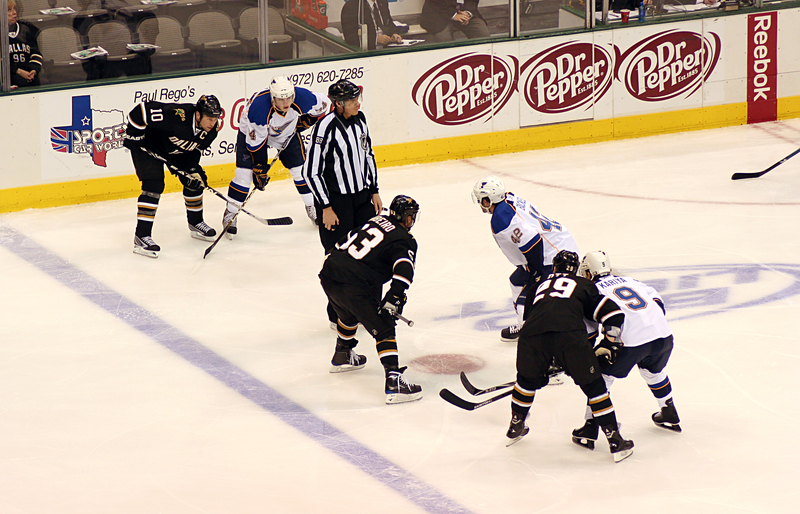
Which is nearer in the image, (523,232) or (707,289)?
(523,232)

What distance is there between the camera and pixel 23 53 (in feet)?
25.1

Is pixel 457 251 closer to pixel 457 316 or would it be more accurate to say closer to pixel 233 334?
pixel 457 316

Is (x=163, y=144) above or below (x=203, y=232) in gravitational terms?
above

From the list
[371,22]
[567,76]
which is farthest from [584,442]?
[567,76]

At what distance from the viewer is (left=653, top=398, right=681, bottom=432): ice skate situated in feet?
14.3

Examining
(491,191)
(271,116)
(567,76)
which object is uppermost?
(567,76)

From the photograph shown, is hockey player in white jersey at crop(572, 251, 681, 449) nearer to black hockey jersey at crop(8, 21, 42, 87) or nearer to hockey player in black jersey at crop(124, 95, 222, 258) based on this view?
hockey player in black jersey at crop(124, 95, 222, 258)

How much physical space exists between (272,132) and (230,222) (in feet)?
2.22

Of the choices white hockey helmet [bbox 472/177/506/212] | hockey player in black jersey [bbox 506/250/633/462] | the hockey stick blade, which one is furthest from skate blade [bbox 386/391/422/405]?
white hockey helmet [bbox 472/177/506/212]

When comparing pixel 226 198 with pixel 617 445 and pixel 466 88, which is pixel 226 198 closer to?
pixel 466 88

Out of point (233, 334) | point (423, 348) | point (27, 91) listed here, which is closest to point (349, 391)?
point (423, 348)

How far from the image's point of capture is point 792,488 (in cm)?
391

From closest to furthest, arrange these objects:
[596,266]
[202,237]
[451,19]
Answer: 1. [596,266]
2. [202,237]
3. [451,19]

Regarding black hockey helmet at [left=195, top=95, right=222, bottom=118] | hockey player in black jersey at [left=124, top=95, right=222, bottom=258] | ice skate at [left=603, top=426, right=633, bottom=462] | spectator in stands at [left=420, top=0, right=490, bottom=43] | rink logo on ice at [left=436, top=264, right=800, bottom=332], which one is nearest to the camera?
ice skate at [left=603, top=426, right=633, bottom=462]
